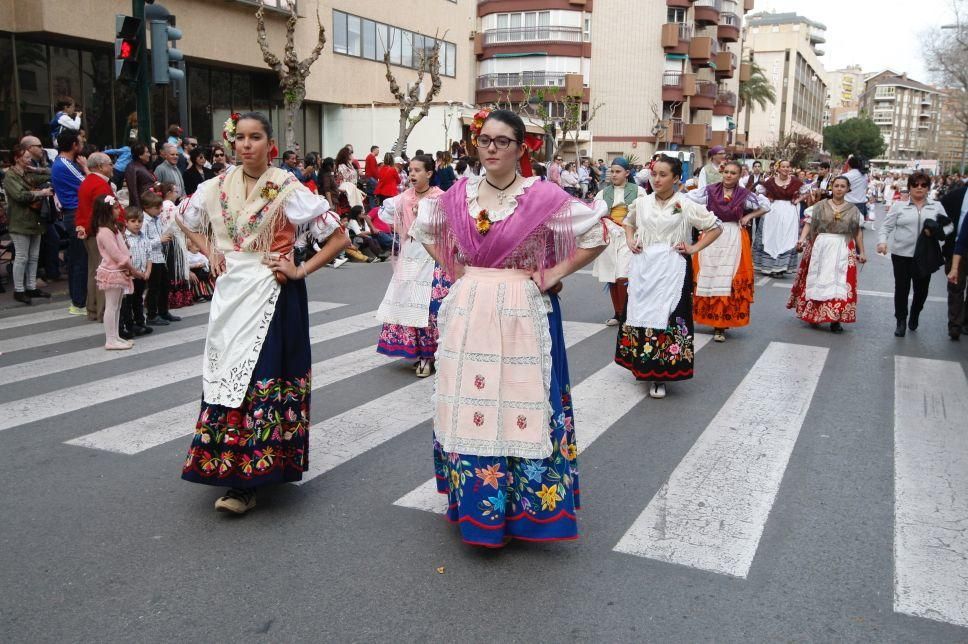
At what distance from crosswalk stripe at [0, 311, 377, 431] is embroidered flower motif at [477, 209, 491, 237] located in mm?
3874

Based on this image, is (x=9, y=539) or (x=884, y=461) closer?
(x=9, y=539)

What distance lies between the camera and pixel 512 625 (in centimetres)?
342

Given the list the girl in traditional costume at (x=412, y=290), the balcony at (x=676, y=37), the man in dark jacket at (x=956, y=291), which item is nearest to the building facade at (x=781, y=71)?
the balcony at (x=676, y=37)

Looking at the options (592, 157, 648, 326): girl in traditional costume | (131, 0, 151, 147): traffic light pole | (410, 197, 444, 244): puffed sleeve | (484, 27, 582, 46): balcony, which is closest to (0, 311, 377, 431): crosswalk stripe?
(410, 197, 444, 244): puffed sleeve

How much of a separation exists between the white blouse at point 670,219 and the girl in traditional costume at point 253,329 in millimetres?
3436

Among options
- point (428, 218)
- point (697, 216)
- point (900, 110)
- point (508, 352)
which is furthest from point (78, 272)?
point (900, 110)

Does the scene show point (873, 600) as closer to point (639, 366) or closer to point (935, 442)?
point (935, 442)

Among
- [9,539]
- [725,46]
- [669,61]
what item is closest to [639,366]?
[9,539]

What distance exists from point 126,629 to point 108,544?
847 mm

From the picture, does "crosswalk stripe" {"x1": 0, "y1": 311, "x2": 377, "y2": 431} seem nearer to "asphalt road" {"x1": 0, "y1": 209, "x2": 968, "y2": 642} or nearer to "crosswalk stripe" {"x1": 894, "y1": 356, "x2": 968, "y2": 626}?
"asphalt road" {"x1": 0, "y1": 209, "x2": 968, "y2": 642}

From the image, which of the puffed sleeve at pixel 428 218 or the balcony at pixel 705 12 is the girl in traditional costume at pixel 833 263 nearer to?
the puffed sleeve at pixel 428 218

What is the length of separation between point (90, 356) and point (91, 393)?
1428 millimetres

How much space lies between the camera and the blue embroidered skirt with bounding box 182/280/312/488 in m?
4.31

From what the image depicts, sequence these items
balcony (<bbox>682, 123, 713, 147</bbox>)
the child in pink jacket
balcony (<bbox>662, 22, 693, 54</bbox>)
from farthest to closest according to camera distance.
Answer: balcony (<bbox>682, 123, 713, 147</bbox>) < balcony (<bbox>662, 22, 693, 54</bbox>) < the child in pink jacket
